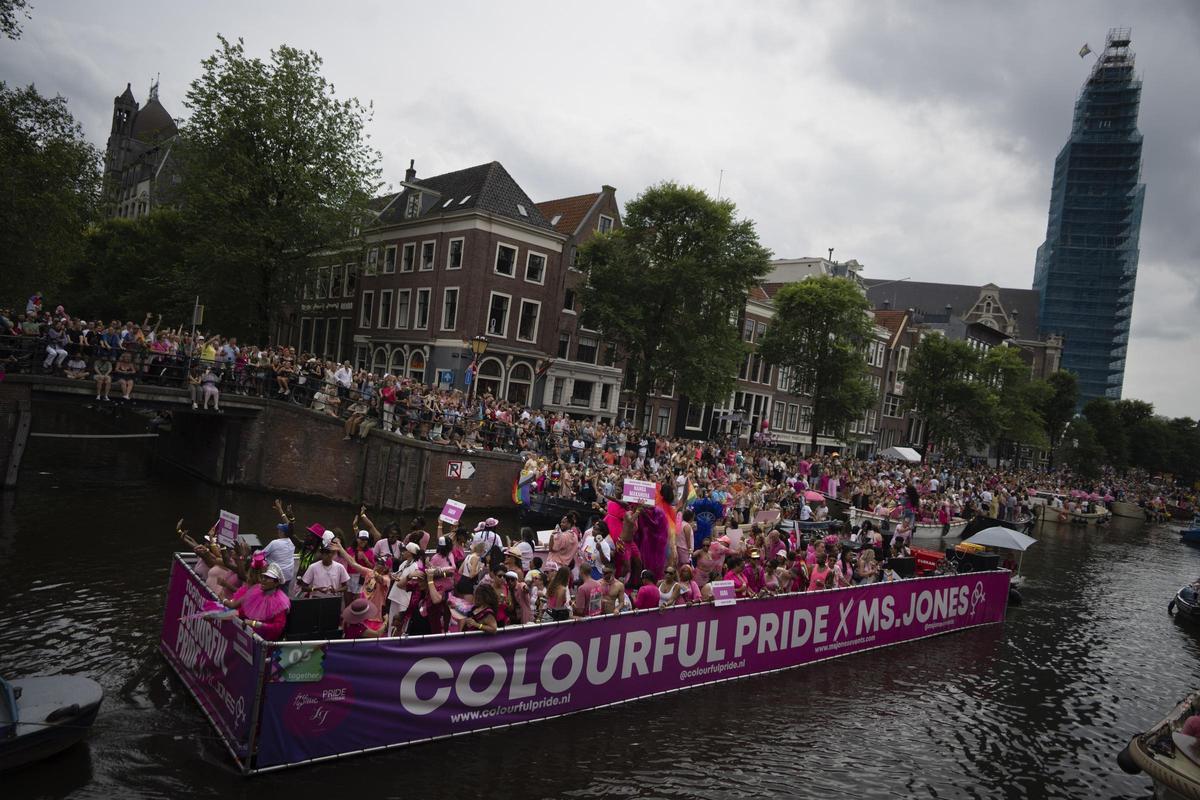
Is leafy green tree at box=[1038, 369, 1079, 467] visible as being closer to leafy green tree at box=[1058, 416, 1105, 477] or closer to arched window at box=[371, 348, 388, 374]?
leafy green tree at box=[1058, 416, 1105, 477]

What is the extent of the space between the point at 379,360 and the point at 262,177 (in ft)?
44.7

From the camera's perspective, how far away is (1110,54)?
145m

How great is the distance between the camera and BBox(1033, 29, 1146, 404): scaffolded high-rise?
5546 inches

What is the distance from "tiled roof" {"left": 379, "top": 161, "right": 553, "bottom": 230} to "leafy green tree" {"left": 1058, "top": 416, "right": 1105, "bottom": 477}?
2898 inches

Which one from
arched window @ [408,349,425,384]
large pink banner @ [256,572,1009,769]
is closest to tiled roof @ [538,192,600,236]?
arched window @ [408,349,425,384]

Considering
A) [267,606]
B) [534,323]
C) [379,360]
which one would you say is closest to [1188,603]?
[267,606]

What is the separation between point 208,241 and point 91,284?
37.4m

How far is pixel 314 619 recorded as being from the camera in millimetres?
8844

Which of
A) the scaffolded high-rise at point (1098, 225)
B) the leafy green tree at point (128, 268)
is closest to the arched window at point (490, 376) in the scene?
the leafy green tree at point (128, 268)

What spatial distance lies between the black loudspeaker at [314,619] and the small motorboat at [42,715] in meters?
2.31

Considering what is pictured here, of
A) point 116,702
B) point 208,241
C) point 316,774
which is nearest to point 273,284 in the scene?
point 208,241

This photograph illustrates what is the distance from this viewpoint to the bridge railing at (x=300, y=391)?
72.6 ft

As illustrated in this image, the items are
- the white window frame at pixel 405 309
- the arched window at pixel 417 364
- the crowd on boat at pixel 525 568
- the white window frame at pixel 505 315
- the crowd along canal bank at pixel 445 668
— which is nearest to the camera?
the crowd along canal bank at pixel 445 668

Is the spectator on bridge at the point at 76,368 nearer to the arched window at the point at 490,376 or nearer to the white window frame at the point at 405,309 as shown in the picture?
the arched window at the point at 490,376
